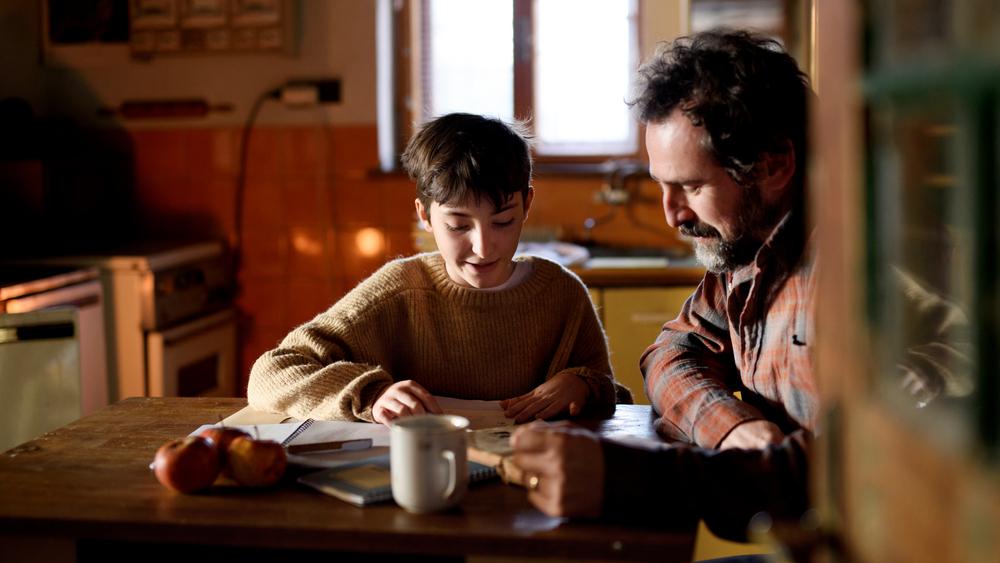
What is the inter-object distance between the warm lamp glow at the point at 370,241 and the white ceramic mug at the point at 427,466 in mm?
2615

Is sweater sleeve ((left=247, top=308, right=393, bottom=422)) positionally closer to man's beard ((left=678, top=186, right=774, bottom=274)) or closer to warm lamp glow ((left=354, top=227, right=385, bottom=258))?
Answer: man's beard ((left=678, top=186, right=774, bottom=274))

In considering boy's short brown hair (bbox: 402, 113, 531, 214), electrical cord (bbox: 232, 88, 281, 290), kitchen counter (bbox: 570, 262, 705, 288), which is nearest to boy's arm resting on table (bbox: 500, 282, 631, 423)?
boy's short brown hair (bbox: 402, 113, 531, 214)

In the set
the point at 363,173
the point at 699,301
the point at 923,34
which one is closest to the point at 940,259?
the point at 923,34

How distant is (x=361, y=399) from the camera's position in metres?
1.47

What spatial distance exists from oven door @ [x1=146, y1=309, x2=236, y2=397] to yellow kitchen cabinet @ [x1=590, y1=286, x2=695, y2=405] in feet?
4.65

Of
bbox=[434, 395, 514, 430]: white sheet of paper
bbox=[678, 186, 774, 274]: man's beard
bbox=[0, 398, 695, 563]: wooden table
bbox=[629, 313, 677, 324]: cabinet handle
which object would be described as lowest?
bbox=[629, 313, 677, 324]: cabinet handle

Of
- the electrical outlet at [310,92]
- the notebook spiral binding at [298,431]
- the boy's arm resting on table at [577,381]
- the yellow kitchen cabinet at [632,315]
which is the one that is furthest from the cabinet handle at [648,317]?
the notebook spiral binding at [298,431]

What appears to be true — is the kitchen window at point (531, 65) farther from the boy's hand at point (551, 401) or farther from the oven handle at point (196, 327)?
the boy's hand at point (551, 401)

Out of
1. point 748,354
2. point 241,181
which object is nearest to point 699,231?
point 748,354

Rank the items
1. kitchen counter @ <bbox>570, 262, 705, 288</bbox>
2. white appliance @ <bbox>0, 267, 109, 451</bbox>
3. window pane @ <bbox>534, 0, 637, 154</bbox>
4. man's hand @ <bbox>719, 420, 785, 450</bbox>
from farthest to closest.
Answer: window pane @ <bbox>534, 0, 637, 154</bbox> → kitchen counter @ <bbox>570, 262, 705, 288</bbox> → white appliance @ <bbox>0, 267, 109, 451</bbox> → man's hand @ <bbox>719, 420, 785, 450</bbox>

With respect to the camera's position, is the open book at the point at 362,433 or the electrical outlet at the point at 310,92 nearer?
the open book at the point at 362,433

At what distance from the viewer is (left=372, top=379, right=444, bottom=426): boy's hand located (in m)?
1.40

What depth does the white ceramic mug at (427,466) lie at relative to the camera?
42.1 inches

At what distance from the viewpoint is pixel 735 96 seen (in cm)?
149
